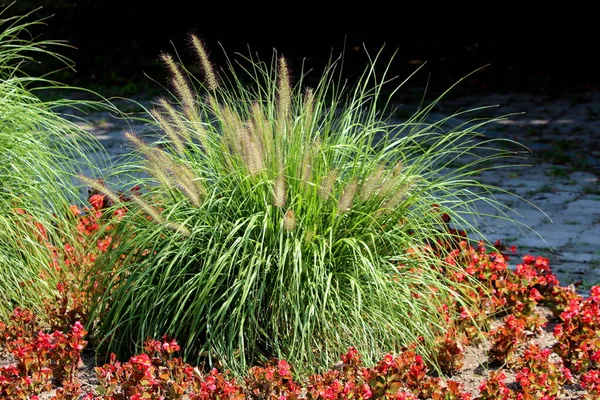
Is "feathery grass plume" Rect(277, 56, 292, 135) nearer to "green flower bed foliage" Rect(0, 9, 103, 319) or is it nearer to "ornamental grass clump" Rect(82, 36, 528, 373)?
"ornamental grass clump" Rect(82, 36, 528, 373)

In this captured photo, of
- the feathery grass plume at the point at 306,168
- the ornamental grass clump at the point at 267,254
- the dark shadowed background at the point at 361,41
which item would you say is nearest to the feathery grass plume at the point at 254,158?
the ornamental grass clump at the point at 267,254

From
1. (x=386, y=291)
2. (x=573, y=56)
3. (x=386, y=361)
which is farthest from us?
(x=573, y=56)

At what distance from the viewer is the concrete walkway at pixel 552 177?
5.81 meters

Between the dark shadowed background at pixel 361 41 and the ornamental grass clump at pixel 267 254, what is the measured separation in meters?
7.77

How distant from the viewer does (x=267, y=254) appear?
3.70 meters

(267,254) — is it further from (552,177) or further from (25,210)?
(552,177)

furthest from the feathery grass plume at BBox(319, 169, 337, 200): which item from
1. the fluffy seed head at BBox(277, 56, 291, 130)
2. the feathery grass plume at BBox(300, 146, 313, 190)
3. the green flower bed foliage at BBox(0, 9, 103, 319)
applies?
the green flower bed foliage at BBox(0, 9, 103, 319)

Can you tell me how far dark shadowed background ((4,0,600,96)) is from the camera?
38.9ft

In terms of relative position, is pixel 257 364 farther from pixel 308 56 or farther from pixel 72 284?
pixel 308 56

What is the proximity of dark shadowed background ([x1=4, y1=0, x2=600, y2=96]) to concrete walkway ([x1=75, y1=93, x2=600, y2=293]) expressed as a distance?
932 millimetres

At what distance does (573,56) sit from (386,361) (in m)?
9.63

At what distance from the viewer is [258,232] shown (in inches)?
147

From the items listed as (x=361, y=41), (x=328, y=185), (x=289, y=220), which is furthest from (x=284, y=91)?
(x=361, y=41)

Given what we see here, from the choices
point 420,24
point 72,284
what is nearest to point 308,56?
point 420,24
